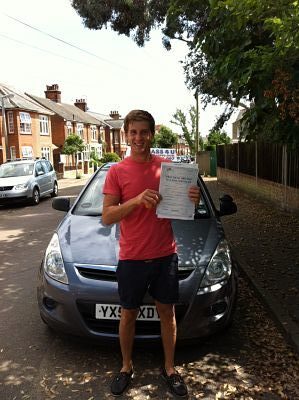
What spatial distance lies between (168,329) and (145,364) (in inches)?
22.8

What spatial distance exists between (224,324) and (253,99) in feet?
7.39

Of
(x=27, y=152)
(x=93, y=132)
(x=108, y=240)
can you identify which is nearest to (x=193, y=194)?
(x=108, y=240)

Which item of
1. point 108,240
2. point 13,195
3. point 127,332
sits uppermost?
point 108,240

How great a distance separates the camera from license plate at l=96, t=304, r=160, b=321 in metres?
3.42

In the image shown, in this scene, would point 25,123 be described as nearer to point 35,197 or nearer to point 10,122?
point 10,122

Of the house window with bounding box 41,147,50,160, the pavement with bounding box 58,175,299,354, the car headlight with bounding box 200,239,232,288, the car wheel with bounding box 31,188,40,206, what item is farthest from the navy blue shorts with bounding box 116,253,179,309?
the house window with bounding box 41,147,50,160

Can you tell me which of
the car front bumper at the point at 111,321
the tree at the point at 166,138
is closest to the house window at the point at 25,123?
the car front bumper at the point at 111,321

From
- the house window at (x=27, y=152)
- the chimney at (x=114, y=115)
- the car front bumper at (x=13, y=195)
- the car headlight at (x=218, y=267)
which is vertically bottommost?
the car front bumper at (x=13, y=195)

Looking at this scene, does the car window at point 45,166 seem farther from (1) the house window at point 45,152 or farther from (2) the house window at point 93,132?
(2) the house window at point 93,132

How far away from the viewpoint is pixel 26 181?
15477 mm

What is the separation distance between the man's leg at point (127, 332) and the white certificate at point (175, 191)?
75 cm

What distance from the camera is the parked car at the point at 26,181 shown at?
597 inches

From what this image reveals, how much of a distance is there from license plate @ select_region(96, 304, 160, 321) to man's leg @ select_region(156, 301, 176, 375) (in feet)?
0.83

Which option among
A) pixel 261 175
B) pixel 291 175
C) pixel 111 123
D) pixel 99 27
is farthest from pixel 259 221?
pixel 111 123
